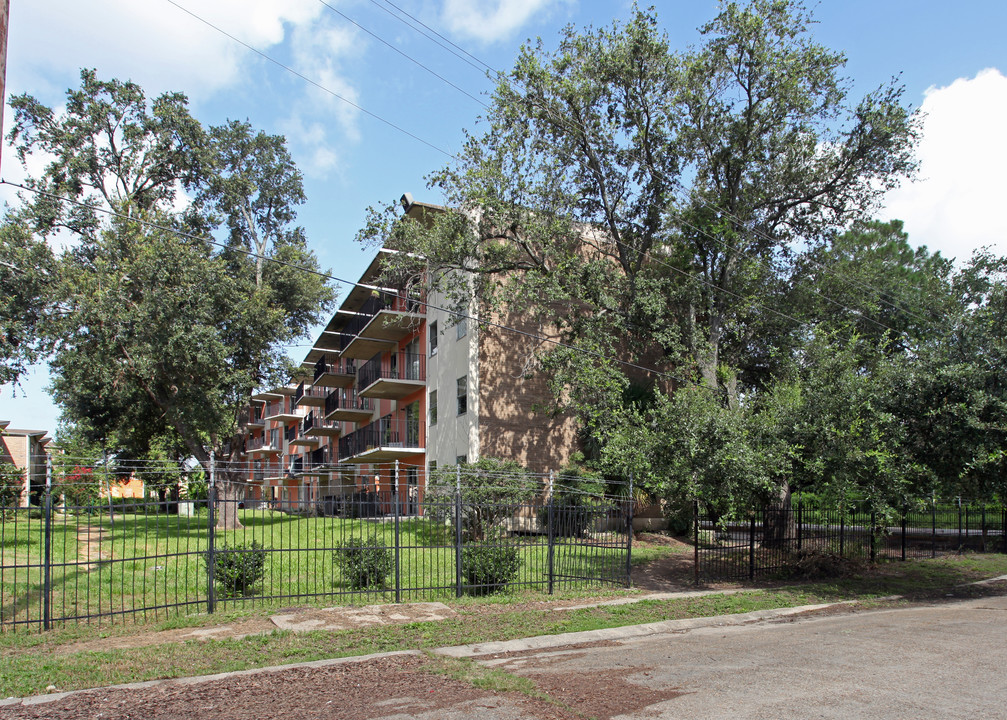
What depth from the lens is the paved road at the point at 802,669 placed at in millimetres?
6223

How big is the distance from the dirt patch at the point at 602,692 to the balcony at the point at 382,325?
2196 centimetres

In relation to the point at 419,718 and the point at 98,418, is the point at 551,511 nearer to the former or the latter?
the point at 419,718

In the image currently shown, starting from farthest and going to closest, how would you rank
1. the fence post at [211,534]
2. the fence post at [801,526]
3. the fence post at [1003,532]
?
1. the fence post at [1003,532]
2. the fence post at [801,526]
3. the fence post at [211,534]

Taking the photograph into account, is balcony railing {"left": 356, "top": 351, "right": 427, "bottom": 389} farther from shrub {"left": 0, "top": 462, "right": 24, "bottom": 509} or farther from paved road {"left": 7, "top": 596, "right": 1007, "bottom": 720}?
paved road {"left": 7, "top": 596, "right": 1007, "bottom": 720}

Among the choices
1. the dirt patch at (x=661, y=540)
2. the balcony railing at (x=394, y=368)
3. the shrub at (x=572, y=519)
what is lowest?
the dirt patch at (x=661, y=540)

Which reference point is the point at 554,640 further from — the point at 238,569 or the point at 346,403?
the point at 346,403

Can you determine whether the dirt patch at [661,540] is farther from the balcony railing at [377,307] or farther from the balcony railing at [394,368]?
the balcony railing at [394,368]

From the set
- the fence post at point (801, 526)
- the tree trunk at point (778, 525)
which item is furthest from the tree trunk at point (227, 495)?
the fence post at point (801, 526)

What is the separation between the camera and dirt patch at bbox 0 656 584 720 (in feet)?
20.4

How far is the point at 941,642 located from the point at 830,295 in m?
19.3

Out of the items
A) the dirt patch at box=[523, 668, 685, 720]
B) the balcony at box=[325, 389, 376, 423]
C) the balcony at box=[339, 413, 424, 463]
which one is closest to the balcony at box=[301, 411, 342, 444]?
the balcony at box=[325, 389, 376, 423]

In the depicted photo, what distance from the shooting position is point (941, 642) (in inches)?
361

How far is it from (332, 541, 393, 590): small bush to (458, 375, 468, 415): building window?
1447 cm

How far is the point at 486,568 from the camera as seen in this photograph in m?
12.8
